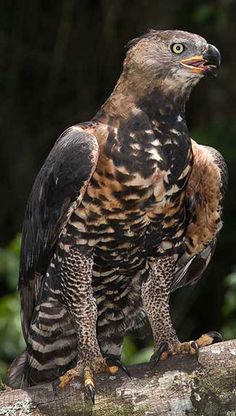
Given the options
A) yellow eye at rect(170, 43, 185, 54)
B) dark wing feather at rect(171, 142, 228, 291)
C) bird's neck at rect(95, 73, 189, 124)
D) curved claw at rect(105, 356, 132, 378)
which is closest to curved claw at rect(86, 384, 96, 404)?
curved claw at rect(105, 356, 132, 378)

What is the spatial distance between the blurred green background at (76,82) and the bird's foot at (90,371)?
14.3 feet

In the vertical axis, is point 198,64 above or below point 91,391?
above

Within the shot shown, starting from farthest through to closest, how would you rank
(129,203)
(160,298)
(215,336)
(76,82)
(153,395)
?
(76,82) < (160,298) < (215,336) < (129,203) < (153,395)

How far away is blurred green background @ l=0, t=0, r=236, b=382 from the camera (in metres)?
8.56

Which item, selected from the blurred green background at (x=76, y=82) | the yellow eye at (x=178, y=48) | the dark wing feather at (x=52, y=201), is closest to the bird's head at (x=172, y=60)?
the yellow eye at (x=178, y=48)

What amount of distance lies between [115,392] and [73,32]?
5.66m

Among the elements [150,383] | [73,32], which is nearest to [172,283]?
[150,383]

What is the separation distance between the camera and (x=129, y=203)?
4258mm

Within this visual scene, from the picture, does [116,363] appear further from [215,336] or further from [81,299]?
[215,336]

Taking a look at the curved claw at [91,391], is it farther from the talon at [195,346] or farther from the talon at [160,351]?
the talon at [195,346]

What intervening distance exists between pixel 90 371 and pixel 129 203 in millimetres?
736

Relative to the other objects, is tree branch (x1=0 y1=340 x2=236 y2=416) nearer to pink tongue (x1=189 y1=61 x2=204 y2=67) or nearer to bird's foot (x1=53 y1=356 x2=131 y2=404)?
bird's foot (x1=53 y1=356 x2=131 y2=404)

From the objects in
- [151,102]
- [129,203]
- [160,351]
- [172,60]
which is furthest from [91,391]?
[172,60]

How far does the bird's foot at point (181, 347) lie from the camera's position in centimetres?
415
